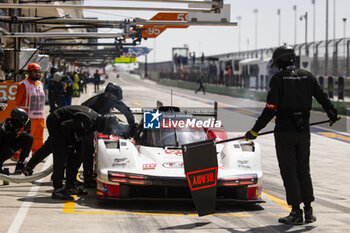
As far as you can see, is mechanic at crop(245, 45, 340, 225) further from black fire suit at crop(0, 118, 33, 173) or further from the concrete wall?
the concrete wall

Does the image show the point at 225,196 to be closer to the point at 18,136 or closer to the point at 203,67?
the point at 18,136

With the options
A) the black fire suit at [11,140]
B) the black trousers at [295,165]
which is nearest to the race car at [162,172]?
the black trousers at [295,165]

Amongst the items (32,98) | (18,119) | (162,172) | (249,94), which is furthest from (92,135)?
(249,94)

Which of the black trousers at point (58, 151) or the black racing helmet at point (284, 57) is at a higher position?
the black racing helmet at point (284, 57)

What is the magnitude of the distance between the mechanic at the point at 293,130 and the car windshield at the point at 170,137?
2.00 m

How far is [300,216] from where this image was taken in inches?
291

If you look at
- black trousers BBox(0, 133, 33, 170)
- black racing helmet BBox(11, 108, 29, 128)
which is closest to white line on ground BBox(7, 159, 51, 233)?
black trousers BBox(0, 133, 33, 170)

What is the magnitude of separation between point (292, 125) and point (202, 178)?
118 centimetres

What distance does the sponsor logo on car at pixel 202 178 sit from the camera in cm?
757

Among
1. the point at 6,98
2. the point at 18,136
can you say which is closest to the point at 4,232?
the point at 18,136

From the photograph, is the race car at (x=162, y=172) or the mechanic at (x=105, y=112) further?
the mechanic at (x=105, y=112)

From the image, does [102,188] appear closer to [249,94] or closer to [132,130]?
[132,130]

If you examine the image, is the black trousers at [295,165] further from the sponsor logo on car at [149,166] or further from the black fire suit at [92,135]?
the black fire suit at [92,135]

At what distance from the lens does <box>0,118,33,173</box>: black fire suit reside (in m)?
10.3
